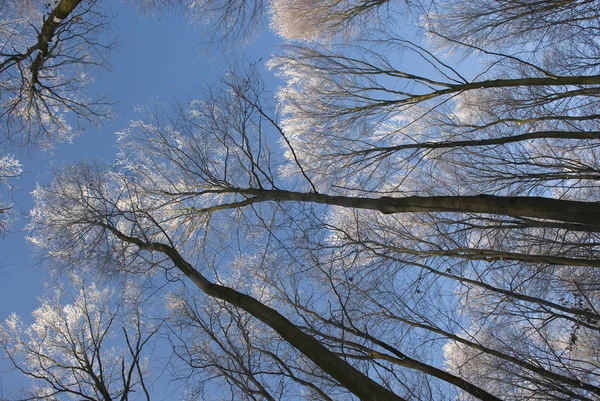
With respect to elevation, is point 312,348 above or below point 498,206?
below

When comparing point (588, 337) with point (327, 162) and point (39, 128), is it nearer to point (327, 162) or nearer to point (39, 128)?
point (327, 162)

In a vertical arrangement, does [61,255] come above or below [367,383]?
above

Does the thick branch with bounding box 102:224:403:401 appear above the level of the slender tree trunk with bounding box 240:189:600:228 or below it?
below

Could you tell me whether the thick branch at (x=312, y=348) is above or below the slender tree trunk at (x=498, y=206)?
below

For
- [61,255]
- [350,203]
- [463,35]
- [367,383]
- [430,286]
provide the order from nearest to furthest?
[367,383]
[350,203]
[430,286]
[61,255]
[463,35]

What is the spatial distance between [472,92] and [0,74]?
6879mm

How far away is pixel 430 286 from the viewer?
432cm

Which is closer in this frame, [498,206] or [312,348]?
[312,348]

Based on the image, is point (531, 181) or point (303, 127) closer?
point (531, 181)

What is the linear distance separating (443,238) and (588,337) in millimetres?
2728

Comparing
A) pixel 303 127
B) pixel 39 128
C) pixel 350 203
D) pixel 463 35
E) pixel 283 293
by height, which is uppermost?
pixel 463 35

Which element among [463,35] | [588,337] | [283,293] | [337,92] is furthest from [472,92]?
[283,293]

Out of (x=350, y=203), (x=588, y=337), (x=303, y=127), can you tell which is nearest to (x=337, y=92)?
(x=303, y=127)

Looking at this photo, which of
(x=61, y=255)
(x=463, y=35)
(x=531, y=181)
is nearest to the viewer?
(x=531, y=181)
